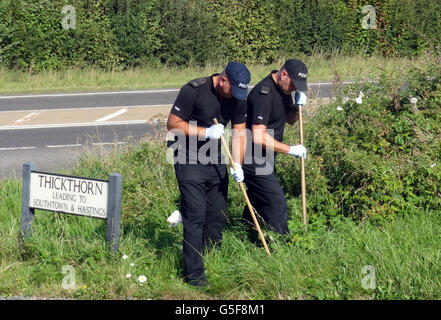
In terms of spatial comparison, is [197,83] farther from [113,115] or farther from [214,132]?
[113,115]

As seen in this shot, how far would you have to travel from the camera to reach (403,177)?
6316 millimetres

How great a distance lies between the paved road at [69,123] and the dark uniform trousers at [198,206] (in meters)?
2.66

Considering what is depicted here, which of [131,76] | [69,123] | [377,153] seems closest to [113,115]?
[69,123]

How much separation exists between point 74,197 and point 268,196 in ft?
5.39

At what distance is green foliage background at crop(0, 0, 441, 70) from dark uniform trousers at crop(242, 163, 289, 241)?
497 inches

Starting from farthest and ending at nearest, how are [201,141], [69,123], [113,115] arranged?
1. [113,115]
2. [69,123]
3. [201,141]

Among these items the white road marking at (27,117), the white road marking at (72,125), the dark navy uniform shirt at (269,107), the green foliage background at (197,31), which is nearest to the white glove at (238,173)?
the dark navy uniform shirt at (269,107)

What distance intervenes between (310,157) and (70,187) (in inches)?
96.6

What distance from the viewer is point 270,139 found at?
18.8ft

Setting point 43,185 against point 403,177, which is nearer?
point 43,185

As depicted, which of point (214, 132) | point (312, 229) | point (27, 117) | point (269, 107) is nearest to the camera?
point (214, 132)

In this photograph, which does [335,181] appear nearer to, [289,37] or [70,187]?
[70,187]
